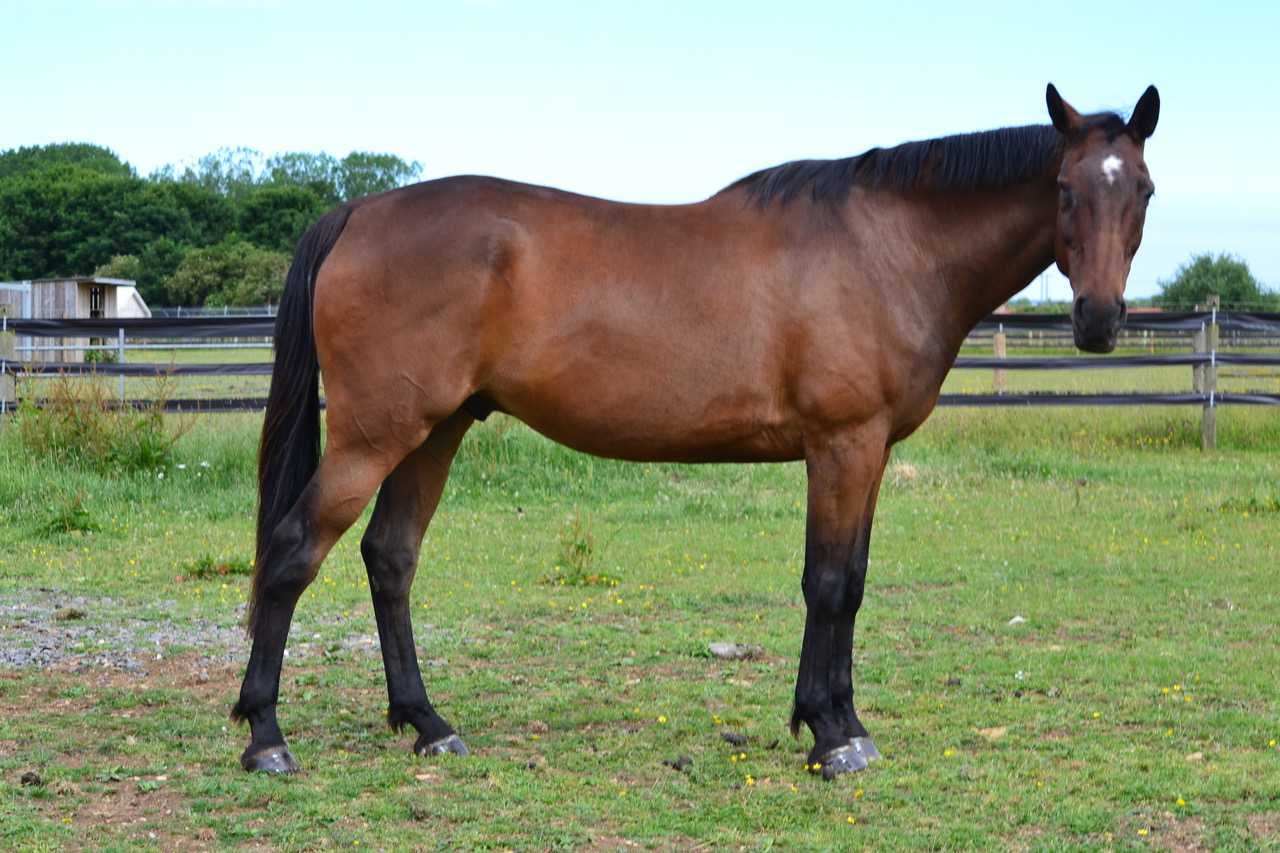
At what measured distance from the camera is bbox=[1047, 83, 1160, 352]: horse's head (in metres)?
4.08

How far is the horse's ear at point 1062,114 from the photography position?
4.26 m

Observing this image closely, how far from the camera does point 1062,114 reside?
14.1 ft

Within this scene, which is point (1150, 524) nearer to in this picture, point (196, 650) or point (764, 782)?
point (764, 782)

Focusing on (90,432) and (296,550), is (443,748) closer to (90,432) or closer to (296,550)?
(296,550)

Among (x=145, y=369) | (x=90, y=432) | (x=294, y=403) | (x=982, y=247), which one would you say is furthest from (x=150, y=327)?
(x=982, y=247)

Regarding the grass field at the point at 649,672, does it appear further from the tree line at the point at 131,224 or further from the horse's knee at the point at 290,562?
the tree line at the point at 131,224

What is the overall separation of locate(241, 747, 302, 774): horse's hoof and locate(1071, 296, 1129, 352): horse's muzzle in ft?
10.6

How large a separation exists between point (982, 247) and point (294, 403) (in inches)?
111

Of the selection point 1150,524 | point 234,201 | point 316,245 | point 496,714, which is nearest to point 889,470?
point 1150,524

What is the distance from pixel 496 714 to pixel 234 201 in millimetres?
73100

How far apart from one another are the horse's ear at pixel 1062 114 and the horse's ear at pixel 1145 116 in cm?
19

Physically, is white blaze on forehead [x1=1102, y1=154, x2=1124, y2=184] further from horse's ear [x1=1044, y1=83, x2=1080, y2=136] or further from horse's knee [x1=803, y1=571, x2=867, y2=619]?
horse's knee [x1=803, y1=571, x2=867, y2=619]

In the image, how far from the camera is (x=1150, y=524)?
9570 millimetres

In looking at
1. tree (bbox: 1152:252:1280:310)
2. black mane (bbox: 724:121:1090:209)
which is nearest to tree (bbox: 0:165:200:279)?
tree (bbox: 1152:252:1280:310)
